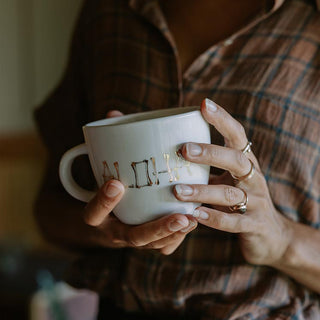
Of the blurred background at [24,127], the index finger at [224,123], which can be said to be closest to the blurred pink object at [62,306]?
the blurred background at [24,127]

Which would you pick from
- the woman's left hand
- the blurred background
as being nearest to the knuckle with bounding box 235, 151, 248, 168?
the woman's left hand

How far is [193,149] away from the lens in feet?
0.97

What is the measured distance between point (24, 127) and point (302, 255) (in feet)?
2.21

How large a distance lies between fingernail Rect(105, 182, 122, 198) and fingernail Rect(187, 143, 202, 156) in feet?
0.17

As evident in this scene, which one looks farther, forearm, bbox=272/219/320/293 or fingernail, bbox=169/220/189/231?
forearm, bbox=272/219/320/293

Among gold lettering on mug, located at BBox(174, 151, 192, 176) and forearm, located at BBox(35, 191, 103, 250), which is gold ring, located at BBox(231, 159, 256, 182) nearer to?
gold lettering on mug, located at BBox(174, 151, 192, 176)

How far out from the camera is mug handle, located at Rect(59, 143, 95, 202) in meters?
0.34

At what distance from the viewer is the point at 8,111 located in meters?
0.78

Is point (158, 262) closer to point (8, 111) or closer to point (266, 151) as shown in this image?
point (266, 151)

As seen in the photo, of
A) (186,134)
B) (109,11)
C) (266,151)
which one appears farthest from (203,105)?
(109,11)

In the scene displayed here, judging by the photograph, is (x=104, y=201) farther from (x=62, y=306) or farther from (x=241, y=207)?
(x=62, y=306)

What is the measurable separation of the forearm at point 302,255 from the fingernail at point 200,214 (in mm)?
127

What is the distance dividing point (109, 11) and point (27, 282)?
786 millimetres

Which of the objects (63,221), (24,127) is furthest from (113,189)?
(24,127)
